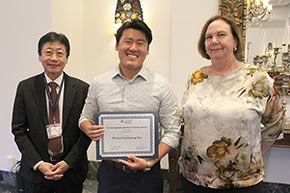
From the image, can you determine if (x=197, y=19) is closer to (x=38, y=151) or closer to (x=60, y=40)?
(x=60, y=40)

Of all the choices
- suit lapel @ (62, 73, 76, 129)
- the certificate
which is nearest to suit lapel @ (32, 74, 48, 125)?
suit lapel @ (62, 73, 76, 129)

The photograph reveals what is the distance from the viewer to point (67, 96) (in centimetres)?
159

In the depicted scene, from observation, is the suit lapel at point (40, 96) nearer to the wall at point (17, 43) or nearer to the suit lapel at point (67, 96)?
the suit lapel at point (67, 96)

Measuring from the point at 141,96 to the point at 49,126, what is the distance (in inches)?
27.5

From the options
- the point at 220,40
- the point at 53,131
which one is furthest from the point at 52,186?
the point at 220,40

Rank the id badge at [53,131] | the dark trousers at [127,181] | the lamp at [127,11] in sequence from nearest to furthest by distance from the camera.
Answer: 1. the dark trousers at [127,181]
2. the id badge at [53,131]
3. the lamp at [127,11]

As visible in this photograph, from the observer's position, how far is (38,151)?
5.08ft

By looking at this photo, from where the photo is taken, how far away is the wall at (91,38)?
2523mm

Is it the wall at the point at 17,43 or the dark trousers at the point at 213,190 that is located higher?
the wall at the point at 17,43

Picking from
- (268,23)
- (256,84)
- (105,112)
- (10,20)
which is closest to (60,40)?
(105,112)

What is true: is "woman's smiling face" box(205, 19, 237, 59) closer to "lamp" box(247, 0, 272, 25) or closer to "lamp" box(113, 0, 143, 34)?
"lamp" box(247, 0, 272, 25)

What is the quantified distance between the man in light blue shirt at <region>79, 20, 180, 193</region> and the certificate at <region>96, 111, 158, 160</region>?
0.28ft

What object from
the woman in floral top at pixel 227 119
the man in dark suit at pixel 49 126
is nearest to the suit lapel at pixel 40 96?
the man in dark suit at pixel 49 126


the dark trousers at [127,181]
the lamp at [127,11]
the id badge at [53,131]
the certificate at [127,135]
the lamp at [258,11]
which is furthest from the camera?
the lamp at [127,11]
